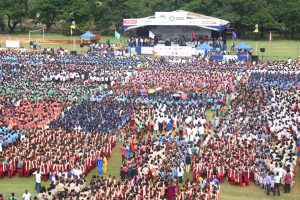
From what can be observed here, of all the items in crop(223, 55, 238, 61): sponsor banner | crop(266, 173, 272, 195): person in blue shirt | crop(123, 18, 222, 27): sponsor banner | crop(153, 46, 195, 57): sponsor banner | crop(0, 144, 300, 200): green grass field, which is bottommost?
crop(0, 144, 300, 200): green grass field

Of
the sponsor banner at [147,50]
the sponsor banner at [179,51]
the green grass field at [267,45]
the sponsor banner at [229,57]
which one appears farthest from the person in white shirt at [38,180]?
the green grass field at [267,45]

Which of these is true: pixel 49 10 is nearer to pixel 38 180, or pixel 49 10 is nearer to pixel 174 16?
pixel 174 16

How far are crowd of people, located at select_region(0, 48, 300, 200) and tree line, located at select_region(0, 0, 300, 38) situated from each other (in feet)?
64.5

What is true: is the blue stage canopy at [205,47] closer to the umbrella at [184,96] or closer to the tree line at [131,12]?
the umbrella at [184,96]

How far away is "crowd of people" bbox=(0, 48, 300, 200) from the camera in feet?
51.3

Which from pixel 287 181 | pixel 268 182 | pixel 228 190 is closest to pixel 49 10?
pixel 228 190

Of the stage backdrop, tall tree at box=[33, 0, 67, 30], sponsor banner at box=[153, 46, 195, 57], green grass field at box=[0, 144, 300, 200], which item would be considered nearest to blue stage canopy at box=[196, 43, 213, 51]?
sponsor banner at box=[153, 46, 195, 57]

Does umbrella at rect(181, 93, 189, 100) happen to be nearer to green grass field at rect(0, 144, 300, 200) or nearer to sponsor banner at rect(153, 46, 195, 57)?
green grass field at rect(0, 144, 300, 200)

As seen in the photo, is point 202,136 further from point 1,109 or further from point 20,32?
point 20,32

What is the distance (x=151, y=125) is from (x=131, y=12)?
34.7 meters

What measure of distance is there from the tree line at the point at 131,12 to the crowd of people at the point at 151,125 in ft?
64.5

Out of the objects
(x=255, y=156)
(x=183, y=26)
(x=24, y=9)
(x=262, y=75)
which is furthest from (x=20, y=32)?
(x=255, y=156)

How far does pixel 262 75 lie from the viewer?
29.5 meters

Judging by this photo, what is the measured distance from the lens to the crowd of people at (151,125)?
15633 mm
